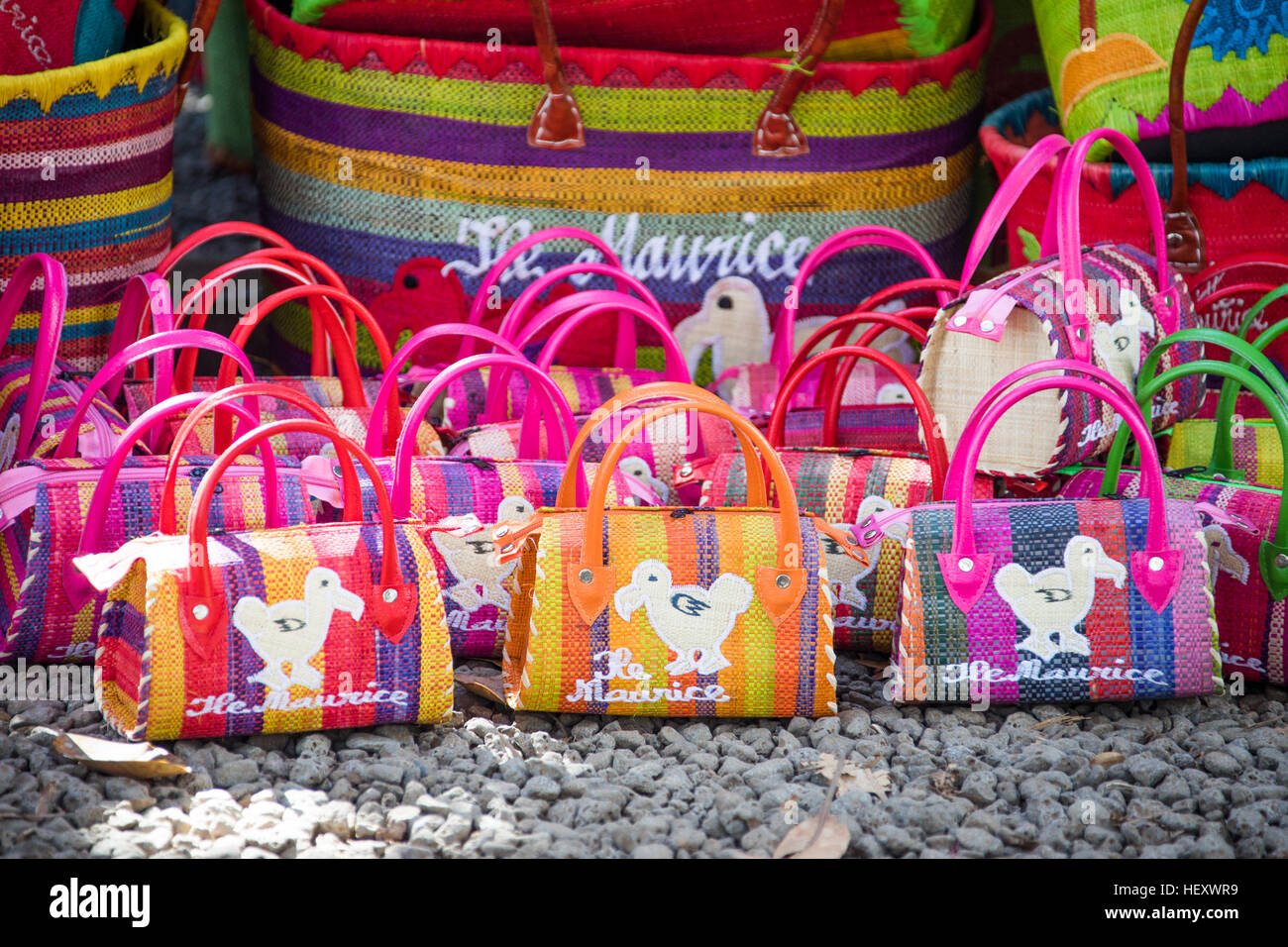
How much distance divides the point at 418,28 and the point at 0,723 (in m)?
2.16

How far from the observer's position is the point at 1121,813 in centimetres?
204

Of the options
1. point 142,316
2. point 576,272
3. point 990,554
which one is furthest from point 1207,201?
point 142,316

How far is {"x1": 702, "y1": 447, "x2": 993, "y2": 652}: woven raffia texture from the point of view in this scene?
2480 mm

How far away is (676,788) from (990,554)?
27.1 inches

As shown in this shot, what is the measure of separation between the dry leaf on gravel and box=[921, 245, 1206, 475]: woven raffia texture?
5.46 ft

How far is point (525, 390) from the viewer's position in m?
3.11

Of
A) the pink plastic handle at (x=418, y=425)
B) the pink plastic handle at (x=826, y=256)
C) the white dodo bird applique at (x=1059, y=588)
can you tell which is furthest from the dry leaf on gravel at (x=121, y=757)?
the pink plastic handle at (x=826, y=256)

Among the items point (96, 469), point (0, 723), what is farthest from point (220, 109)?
point (0, 723)

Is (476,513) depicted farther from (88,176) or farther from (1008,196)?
(88,176)

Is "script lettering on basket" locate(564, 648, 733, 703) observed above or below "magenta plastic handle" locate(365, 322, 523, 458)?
below

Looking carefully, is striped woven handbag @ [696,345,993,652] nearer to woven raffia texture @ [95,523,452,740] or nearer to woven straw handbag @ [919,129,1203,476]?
woven straw handbag @ [919,129,1203,476]

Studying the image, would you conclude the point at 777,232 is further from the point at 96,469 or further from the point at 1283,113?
the point at 96,469

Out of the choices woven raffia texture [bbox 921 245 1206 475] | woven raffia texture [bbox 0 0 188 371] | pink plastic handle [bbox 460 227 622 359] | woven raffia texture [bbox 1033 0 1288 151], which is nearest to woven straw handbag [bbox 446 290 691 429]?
pink plastic handle [bbox 460 227 622 359]
